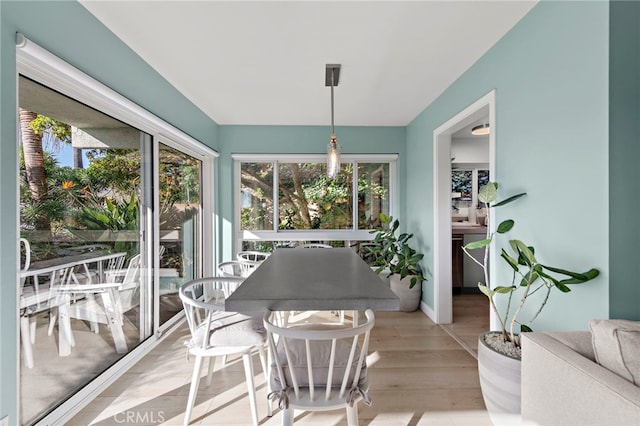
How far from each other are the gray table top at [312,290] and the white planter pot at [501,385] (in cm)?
81

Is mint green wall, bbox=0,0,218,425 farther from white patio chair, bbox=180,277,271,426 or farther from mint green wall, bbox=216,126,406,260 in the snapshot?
mint green wall, bbox=216,126,406,260

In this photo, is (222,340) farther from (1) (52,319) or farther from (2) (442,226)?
(2) (442,226)

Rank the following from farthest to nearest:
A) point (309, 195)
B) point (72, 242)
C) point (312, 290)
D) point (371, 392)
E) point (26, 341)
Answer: point (309, 195), point (371, 392), point (72, 242), point (26, 341), point (312, 290)

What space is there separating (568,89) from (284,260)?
6.33ft

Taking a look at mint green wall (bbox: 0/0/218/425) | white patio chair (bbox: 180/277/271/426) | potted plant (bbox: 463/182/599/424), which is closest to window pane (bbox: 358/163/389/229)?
potted plant (bbox: 463/182/599/424)

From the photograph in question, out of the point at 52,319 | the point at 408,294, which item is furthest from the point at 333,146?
the point at 408,294

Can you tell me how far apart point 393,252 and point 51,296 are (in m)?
3.22

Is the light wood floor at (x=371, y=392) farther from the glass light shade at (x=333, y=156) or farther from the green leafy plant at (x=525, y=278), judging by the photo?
the glass light shade at (x=333, y=156)

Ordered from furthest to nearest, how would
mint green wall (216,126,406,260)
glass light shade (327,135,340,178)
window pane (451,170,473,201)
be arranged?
window pane (451,170,473,201)
mint green wall (216,126,406,260)
glass light shade (327,135,340,178)

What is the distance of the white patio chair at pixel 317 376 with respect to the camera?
1.09 meters

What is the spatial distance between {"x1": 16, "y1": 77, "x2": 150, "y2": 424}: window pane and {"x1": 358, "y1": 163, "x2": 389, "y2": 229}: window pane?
2.83m

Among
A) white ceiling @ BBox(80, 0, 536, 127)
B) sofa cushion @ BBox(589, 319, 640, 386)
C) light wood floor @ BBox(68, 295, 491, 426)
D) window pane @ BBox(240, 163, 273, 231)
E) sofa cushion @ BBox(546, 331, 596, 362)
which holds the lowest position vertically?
light wood floor @ BBox(68, 295, 491, 426)

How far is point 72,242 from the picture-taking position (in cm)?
176

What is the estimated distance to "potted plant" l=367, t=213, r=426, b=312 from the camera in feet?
11.3
